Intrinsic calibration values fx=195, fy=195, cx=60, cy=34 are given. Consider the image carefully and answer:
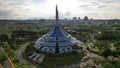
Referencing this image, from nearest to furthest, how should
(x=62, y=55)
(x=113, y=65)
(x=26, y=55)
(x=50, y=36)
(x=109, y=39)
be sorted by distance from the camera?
(x=113, y=65), (x=62, y=55), (x=26, y=55), (x=50, y=36), (x=109, y=39)

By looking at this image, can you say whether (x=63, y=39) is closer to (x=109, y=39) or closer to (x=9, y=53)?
(x=9, y=53)

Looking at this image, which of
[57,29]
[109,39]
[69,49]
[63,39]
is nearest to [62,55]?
[69,49]

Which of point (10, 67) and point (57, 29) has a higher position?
point (57, 29)

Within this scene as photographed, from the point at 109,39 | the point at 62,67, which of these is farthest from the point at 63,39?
the point at 109,39

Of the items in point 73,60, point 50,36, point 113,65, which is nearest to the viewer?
point 113,65

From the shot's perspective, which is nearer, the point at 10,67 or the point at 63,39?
the point at 10,67

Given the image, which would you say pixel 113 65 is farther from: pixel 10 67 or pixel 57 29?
pixel 57 29

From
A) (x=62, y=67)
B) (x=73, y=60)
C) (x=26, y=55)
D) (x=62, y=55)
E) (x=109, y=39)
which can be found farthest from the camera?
(x=109, y=39)

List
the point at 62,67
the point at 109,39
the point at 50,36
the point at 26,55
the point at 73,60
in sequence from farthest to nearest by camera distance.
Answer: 1. the point at 109,39
2. the point at 50,36
3. the point at 26,55
4. the point at 73,60
5. the point at 62,67

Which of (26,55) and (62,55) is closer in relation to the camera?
(62,55)
